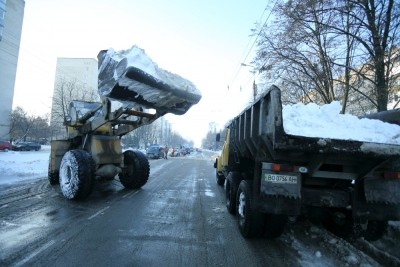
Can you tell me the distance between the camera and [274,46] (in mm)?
20656

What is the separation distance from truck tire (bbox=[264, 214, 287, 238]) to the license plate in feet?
3.38

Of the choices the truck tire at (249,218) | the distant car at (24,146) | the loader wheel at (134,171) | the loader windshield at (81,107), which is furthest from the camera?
the distant car at (24,146)

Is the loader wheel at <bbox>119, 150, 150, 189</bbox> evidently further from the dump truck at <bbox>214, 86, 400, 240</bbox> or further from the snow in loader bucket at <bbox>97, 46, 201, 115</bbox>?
the dump truck at <bbox>214, 86, 400, 240</bbox>

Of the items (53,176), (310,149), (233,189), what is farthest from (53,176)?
(310,149)

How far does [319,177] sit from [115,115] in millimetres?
5861

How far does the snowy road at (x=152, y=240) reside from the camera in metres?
4.98

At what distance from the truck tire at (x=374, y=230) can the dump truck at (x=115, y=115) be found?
205 inches

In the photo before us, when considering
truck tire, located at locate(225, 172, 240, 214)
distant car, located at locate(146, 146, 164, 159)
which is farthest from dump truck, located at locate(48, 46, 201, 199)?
distant car, located at locate(146, 146, 164, 159)

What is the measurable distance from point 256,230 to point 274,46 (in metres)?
16.3

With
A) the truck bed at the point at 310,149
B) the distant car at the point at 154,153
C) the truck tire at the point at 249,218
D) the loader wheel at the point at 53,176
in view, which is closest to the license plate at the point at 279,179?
the truck bed at the point at 310,149

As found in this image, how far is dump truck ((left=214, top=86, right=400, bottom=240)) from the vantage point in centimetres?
493

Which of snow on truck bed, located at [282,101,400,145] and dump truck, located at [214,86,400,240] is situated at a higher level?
snow on truck bed, located at [282,101,400,145]

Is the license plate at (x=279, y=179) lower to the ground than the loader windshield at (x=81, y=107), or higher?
lower

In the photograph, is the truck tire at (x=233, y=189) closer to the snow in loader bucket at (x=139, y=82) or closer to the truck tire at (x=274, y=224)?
the truck tire at (x=274, y=224)
